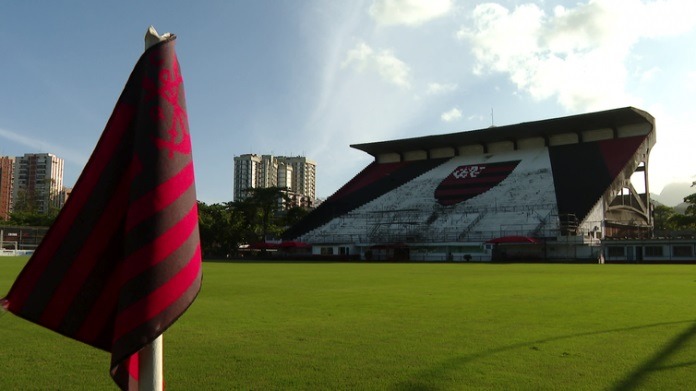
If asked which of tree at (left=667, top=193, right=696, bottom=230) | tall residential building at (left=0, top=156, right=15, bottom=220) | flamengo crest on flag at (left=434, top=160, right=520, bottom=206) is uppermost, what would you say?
tall residential building at (left=0, top=156, right=15, bottom=220)

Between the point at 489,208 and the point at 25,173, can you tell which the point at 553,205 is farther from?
the point at 25,173

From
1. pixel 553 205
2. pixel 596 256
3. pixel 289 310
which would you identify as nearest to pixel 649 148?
pixel 553 205

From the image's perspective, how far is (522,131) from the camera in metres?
60.7

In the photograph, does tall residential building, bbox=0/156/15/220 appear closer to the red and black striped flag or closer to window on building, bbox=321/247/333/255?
window on building, bbox=321/247/333/255

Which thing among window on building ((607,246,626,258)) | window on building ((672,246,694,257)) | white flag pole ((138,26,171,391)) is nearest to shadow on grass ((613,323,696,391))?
white flag pole ((138,26,171,391))

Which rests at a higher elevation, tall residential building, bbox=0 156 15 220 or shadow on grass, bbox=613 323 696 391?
tall residential building, bbox=0 156 15 220

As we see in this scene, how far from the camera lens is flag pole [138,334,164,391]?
2170mm

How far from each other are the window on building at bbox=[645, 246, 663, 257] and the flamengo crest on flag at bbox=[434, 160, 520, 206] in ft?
54.8

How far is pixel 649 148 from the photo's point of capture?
56281 millimetres

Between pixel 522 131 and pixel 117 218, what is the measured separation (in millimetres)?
62094

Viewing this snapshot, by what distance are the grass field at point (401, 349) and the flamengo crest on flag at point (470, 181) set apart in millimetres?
46102

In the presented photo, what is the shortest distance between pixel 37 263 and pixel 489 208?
170 feet

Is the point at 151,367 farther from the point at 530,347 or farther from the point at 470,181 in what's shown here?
the point at 470,181

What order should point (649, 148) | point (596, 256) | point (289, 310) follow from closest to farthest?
1. point (289, 310)
2. point (596, 256)
3. point (649, 148)
